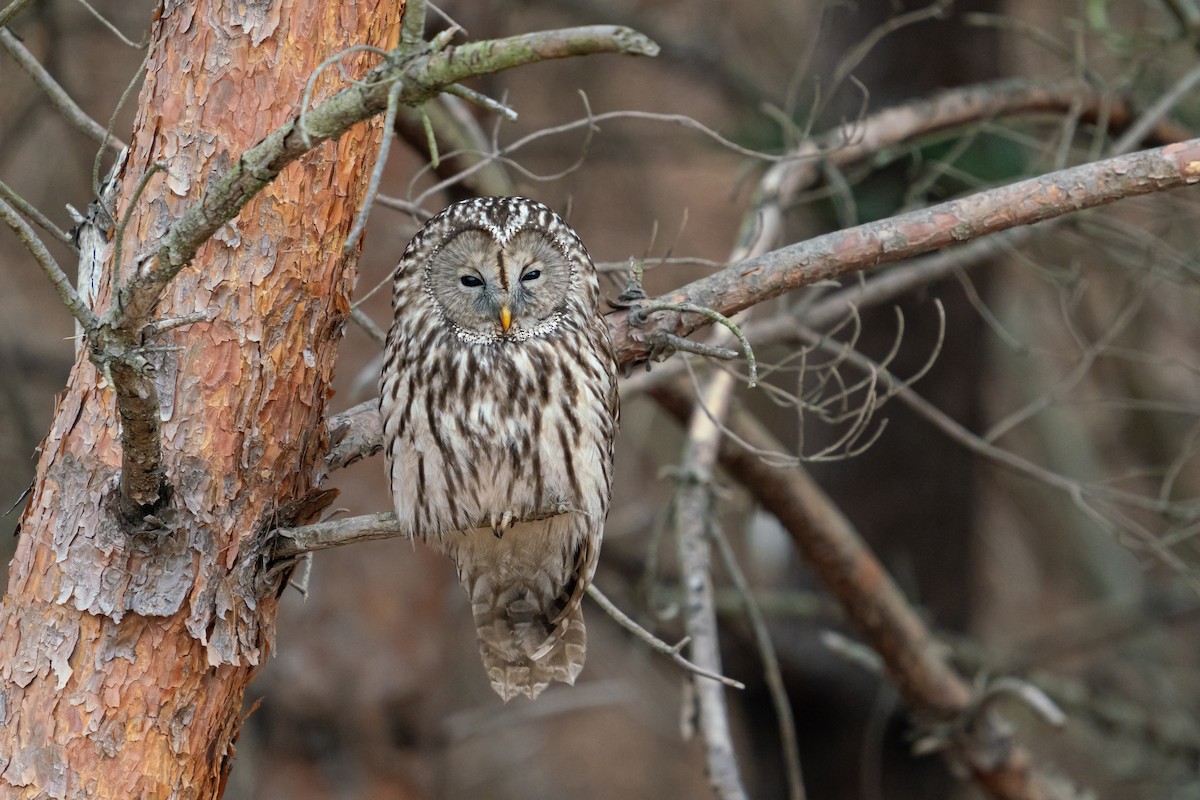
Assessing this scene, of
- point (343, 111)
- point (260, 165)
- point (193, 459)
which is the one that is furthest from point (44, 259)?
point (193, 459)

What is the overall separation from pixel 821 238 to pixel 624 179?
551cm

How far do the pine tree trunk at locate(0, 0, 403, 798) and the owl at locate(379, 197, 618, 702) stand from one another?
379 mm

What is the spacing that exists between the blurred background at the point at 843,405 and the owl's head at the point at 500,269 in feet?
0.70

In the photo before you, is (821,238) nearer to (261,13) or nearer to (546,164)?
(261,13)

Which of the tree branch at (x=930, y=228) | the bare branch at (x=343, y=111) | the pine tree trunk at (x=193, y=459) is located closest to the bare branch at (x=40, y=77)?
the pine tree trunk at (x=193, y=459)

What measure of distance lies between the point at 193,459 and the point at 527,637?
1216 mm

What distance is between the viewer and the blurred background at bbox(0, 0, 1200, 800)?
434 cm

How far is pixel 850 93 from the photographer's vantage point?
5773mm

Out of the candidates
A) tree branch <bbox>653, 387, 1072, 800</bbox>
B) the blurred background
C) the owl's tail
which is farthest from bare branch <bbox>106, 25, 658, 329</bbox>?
tree branch <bbox>653, 387, 1072, 800</bbox>

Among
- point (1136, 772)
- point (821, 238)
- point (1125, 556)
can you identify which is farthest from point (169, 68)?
point (1125, 556)

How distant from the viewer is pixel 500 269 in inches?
118

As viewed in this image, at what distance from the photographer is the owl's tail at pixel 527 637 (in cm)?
329

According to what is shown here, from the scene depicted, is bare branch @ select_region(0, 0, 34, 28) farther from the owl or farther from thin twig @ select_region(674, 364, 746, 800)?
thin twig @ select_region(674, 364, 746, 800)

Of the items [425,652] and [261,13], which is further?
[425,652]
